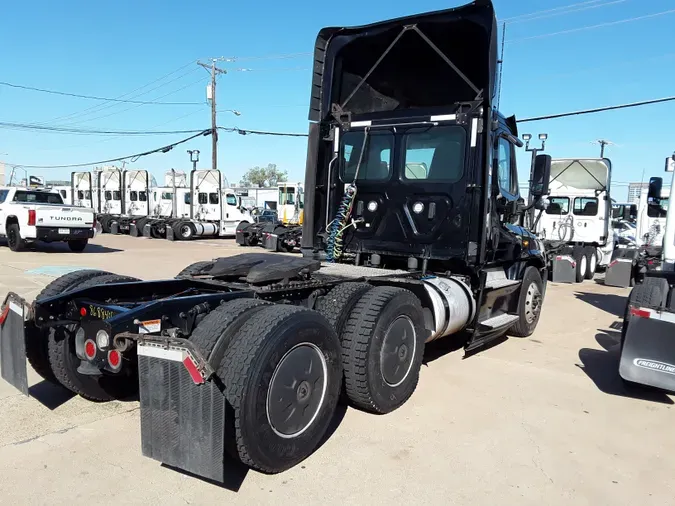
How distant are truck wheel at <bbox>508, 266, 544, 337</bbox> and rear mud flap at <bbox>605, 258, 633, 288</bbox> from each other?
23.5 feet

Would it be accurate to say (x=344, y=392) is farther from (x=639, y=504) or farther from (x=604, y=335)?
(x=604, y=335)

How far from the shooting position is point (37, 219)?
51.1 feet

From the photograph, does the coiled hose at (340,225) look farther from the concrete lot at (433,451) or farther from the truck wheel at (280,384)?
the truck wheel at (280,384)

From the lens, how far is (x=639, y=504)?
317cm

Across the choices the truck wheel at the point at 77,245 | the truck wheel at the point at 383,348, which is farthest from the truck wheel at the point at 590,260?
the truck wheel at the point at 77,245

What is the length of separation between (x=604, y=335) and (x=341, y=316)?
538 cm

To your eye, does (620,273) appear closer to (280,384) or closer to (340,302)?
(340,302)

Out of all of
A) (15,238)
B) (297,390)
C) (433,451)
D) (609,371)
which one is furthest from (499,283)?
(15,238)

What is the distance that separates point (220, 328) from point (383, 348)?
4.98 ft

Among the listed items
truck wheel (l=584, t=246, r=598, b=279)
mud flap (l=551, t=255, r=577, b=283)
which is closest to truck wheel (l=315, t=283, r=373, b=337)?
mud flap (l=551, t=255, r=577, b=283)

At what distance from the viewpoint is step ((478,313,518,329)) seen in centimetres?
586

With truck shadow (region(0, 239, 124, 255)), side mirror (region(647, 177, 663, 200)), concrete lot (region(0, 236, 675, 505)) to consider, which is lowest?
truck shadow (region(0, 239, 124, 255))

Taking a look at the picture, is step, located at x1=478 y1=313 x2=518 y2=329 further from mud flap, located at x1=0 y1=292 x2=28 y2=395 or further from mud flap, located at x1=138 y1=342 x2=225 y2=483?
mud flap, located at x1=0 y1=292 x2=28 y2=395

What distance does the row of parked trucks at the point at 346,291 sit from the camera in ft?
9.66
